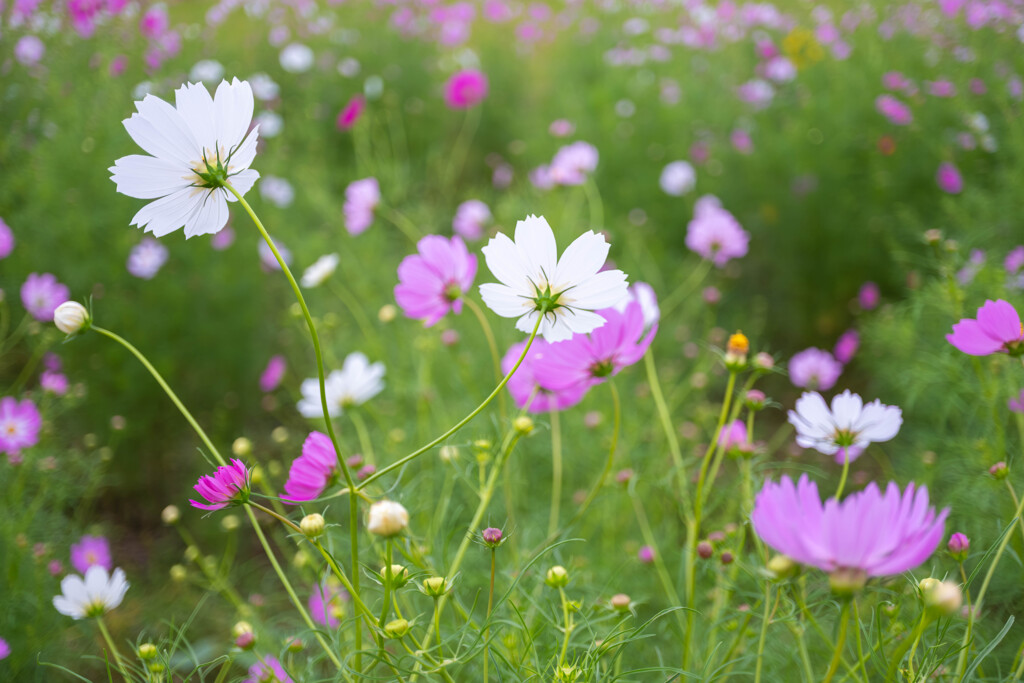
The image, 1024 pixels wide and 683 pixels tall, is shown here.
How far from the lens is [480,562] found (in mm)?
1045

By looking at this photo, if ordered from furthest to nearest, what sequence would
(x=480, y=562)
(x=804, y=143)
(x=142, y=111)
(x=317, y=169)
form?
(x=317, y=169) < (x=804, y=143) < (x=480, y=562) < (x=142, y=111)

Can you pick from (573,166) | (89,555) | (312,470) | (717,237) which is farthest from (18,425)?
(717,237)

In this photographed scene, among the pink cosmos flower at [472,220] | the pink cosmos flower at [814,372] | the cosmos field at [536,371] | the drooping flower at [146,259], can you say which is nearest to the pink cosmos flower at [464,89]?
the cosmos field at [536,371]

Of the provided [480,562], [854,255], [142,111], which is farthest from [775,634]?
[854,255]

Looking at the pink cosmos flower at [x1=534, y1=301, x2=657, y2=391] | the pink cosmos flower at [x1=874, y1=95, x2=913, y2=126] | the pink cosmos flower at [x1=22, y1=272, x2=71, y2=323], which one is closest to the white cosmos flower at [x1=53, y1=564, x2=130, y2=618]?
the pink cosmos flower at [x1=534, y1=301, x2=657, y2=391]

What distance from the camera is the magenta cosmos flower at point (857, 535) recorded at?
0.34 m

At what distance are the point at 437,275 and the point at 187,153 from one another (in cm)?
28

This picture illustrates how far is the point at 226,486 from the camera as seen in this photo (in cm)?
42

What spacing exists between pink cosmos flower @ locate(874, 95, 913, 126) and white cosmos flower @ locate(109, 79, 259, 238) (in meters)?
1.86

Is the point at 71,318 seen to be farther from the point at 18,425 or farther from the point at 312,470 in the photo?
the point at 18,425

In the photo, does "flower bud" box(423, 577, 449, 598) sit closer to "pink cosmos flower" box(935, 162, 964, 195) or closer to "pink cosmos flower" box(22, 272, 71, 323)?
"pink cosmos flower" box(22, 272, 71, 323)

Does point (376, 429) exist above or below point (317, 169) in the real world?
below

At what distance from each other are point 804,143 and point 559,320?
1.87m

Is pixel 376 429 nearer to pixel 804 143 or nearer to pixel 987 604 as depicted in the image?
pixel 987 604
